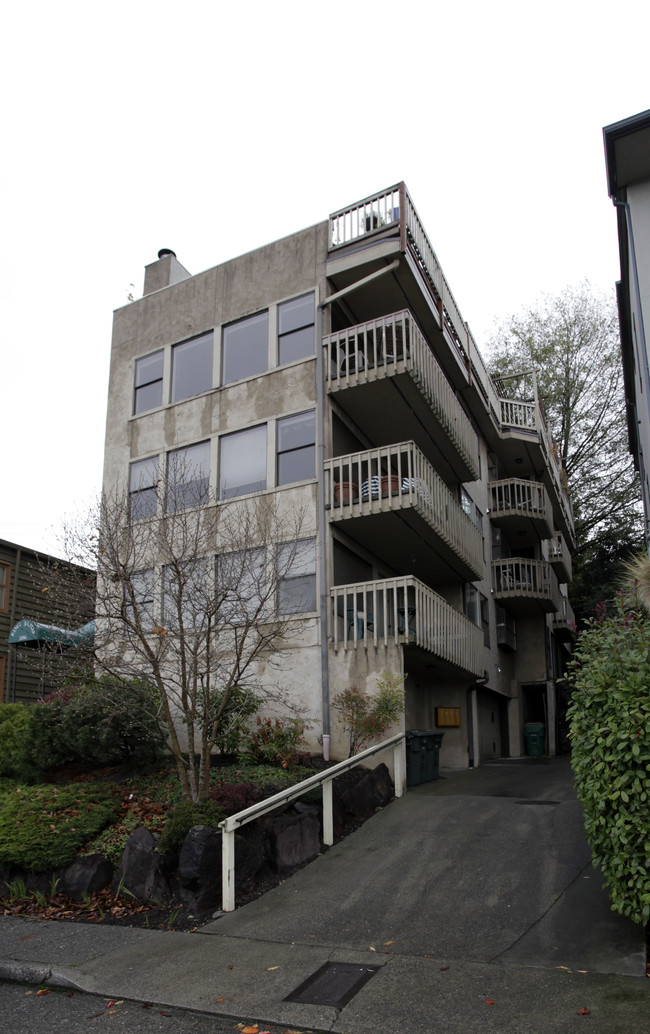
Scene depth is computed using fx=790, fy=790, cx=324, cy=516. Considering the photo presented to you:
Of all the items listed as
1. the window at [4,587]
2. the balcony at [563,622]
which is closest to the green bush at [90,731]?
the window at [4,587]

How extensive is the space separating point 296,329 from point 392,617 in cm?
602

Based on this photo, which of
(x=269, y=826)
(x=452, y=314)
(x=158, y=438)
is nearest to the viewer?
(x=269, y=826)

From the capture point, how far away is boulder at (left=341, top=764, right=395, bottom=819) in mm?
10852

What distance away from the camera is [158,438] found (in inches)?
664

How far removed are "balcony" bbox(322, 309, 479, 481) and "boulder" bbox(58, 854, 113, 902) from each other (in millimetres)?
9094

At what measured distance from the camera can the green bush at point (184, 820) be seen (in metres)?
8.55

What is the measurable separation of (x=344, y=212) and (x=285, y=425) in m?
4.53

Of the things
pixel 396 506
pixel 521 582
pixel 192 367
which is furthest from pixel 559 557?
pixel 192 367

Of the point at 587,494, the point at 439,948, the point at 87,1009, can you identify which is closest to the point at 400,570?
the point at 439,948

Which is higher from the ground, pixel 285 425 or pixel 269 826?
pixel 285 425

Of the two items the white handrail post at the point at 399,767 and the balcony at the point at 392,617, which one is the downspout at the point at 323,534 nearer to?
the balcony at the point at 392,617

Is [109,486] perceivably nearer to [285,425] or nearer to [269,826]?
[285,425]

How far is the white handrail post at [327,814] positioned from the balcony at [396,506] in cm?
531

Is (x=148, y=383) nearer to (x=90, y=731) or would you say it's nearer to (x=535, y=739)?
(x=90, y=731)
